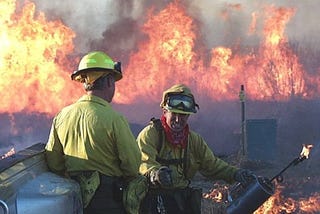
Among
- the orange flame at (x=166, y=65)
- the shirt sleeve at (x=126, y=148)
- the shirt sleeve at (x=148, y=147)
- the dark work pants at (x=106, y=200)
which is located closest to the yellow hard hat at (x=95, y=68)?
the shirt sleeve at (x=126, y=148)

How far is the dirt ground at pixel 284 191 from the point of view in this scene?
8.56 m

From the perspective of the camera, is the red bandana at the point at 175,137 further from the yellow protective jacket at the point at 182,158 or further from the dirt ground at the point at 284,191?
the dirt ground at the point at 284,191

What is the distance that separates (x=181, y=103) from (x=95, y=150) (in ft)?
4.30

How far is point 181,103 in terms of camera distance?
15.3ft

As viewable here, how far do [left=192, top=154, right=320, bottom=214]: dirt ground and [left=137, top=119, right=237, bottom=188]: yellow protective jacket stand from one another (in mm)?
2275

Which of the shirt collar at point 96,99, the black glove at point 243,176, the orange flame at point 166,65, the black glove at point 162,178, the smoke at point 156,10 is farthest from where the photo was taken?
the smoke at point 156,10

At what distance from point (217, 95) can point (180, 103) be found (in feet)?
55.8

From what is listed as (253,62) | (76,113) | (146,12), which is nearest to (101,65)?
(76,113)

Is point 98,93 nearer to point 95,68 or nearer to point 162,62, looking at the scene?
point 95,68

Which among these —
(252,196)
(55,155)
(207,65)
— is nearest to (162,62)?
(207,65)

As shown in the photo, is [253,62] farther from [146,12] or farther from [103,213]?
[103,213]

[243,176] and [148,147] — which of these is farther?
[243,176]

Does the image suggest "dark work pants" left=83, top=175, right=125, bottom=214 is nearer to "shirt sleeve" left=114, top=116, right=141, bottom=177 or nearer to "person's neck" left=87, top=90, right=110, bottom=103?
"shirt sleeve" left=114, top=116, right=141, bottom=177

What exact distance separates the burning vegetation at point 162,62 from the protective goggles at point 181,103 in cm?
1443
